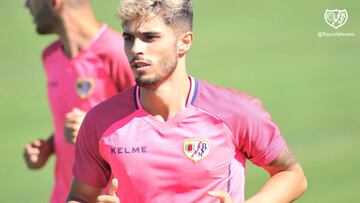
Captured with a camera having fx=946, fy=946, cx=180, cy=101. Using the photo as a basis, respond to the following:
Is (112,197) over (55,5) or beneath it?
beneath

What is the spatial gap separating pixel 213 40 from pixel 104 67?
10847 mm

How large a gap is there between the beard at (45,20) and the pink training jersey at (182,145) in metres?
2.66

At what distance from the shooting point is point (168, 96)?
5.28 meters

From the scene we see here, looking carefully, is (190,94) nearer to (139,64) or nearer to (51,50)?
(139,64)

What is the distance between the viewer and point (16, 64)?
17594 mm

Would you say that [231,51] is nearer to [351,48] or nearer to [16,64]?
[351,48]

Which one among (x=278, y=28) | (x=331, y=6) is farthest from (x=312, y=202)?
(x=278, y=28)

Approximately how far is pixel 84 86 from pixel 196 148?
8.28ft

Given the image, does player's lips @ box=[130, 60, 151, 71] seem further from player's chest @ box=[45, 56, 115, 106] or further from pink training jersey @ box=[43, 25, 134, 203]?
player's chest @ box=[45, 56, 115, 106]

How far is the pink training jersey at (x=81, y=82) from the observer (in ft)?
24.2

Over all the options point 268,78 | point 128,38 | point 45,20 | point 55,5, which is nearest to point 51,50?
point 45,20

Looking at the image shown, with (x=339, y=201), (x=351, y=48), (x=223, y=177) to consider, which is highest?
(x=223, y=177)

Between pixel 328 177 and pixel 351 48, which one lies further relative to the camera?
pixel 351 48

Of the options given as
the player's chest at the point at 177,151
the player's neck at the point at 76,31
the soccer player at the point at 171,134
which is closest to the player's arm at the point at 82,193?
the soccer player at the point at 171,134
